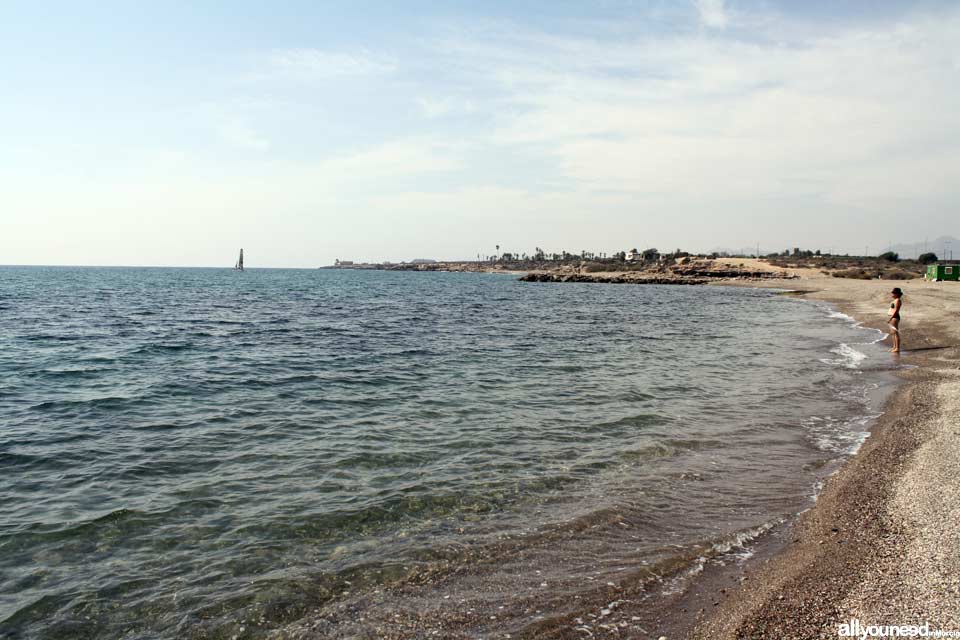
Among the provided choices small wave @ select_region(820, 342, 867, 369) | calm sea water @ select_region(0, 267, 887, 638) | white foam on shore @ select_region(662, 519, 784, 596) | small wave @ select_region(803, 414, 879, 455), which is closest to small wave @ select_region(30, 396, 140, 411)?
calm sea water @ select_region(0, 267, 887, 638)

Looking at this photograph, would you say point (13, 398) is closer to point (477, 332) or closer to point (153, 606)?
point (153, 606)

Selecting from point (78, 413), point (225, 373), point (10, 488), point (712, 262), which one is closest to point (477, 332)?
point (225, 373)

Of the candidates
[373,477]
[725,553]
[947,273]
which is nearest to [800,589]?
[725,553]

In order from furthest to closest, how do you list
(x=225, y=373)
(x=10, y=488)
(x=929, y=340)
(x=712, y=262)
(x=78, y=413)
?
(x=712, y=262) → (x=929, y=340) → (x=225, y=373) → (x=78, y=413) → (x=10, y=488)

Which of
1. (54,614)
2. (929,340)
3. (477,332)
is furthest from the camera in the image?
(477,332)

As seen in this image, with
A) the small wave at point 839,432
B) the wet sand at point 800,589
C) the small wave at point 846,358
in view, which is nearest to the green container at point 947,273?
the small wave at point 846,358

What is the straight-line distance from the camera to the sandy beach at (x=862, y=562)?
525cm

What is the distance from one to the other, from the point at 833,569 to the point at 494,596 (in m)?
3.80

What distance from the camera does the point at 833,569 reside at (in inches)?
245

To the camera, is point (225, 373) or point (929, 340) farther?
point (929, 340)

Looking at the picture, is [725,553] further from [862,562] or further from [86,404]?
[86,404]

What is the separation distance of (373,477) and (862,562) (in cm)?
702

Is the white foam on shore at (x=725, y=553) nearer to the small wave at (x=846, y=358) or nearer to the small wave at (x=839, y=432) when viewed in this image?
the small wave at (x=839, y=432)

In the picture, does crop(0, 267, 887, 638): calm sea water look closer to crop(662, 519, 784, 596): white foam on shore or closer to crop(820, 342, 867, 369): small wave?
crop(662, 519, 784, 596): white foam on shore
